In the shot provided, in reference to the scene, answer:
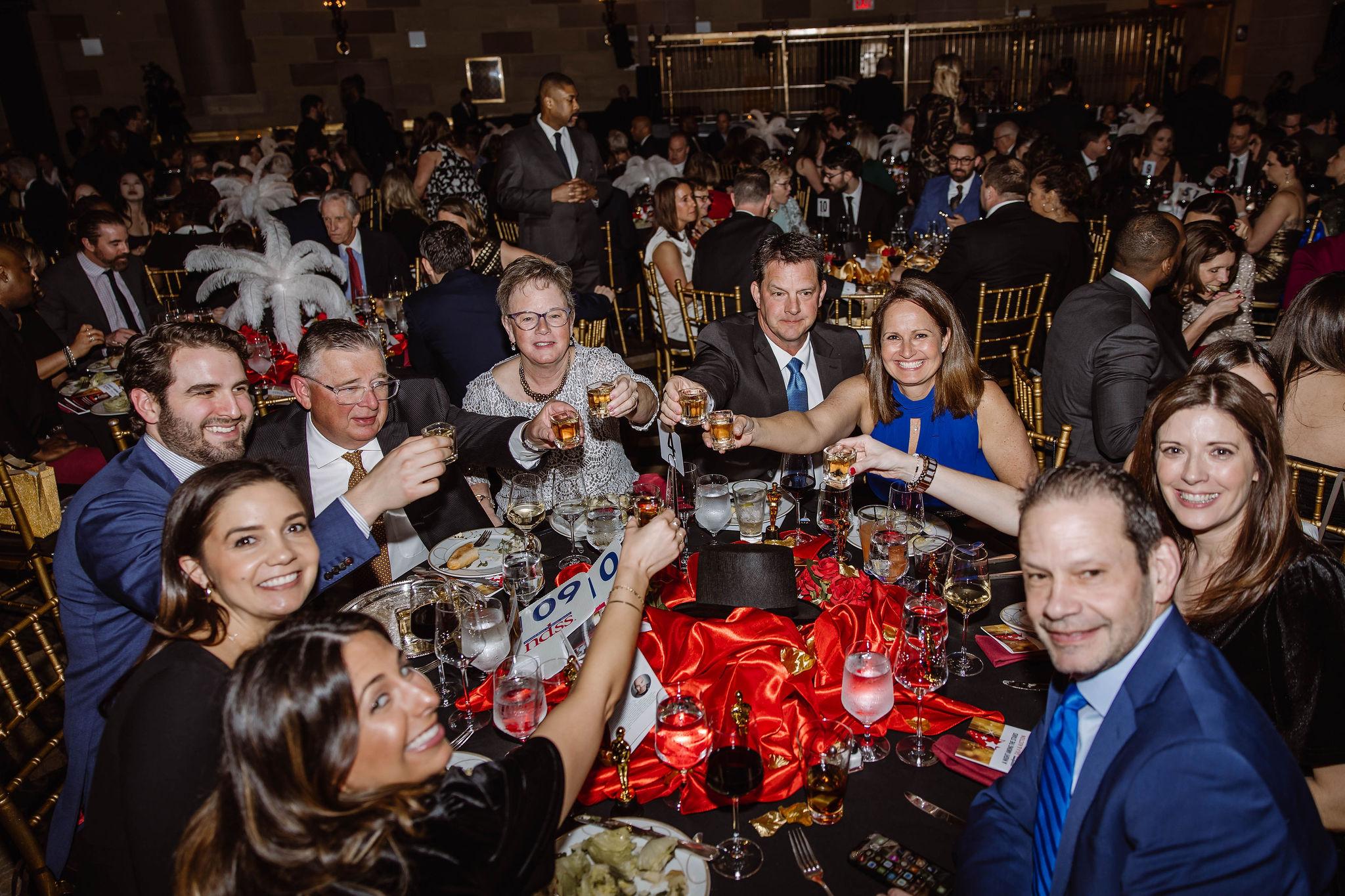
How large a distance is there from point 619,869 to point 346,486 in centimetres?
180

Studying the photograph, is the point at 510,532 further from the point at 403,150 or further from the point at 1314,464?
the point at 403,150

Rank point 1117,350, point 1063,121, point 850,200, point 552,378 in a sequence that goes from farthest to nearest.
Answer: point 1063,121, point 850,200, point 1117,350, point 552,378

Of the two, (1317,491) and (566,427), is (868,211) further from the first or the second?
(566,427)

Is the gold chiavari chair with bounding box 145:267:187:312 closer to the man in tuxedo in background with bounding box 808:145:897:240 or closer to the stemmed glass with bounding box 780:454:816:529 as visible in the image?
the man in tuxedo in background with bounding box 808:145:897:240

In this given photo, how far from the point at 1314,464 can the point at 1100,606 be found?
159 centimetres

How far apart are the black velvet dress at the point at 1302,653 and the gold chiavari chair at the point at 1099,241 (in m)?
5.05

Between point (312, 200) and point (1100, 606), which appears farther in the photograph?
point (312, 200)

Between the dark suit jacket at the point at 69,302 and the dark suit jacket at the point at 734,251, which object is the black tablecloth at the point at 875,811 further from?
the dark suit jacket at the point at 69,302

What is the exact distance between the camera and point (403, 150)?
497 inches

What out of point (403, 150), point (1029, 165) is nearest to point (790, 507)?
point (1029, 165)

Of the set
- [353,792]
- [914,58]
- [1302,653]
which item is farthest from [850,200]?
[914,58]

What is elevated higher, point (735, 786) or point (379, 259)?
point (379, 259)

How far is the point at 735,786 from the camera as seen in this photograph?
4.64 feet

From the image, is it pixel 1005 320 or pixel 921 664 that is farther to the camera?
pixel 1005 320
